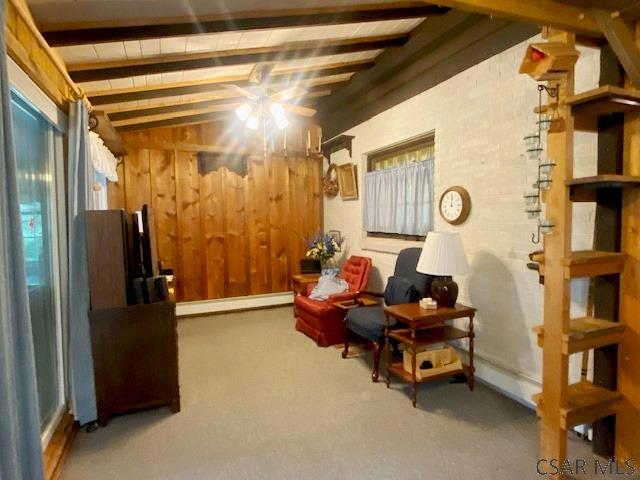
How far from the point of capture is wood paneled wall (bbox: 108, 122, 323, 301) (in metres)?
4.78

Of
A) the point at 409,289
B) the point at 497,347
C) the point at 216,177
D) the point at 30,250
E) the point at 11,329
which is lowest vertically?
the point at 497,347

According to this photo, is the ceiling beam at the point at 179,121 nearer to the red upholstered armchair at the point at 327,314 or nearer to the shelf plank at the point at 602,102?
the red upholstered armchair at the point at 327,314

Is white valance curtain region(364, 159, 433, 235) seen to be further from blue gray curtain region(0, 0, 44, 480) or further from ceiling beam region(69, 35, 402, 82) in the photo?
blue gray curtain region(0, 0, 44, 480)

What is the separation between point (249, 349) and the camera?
3.79m

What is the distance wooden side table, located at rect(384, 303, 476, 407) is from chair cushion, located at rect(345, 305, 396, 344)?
8 cm

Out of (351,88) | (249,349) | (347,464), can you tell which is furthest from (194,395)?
(351,88)

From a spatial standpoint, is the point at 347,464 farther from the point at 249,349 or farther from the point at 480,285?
the point at 249,349

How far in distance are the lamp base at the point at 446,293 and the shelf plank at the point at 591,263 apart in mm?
984

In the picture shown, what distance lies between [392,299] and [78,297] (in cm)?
240

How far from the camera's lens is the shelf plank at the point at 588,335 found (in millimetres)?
1749

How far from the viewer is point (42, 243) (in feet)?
7.58

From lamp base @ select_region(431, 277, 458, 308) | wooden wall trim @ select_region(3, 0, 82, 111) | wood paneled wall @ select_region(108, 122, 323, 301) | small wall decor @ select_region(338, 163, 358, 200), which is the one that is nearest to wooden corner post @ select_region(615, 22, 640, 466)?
lamp base @ select_region(431, 277, 458, 308)

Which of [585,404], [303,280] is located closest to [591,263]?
[585,404]

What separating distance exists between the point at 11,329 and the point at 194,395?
69.2 inches
